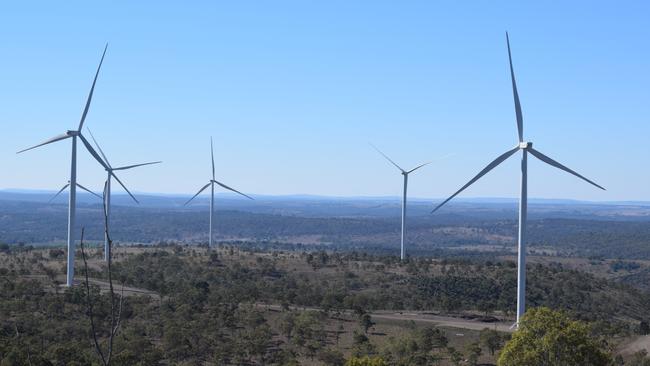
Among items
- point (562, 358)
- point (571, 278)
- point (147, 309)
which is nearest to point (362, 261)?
point (571, 278)

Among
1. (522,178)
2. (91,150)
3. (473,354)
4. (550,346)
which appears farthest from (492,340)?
(91,150)

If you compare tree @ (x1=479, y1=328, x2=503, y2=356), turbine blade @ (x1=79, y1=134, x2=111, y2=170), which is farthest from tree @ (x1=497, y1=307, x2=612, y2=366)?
turbine blade @ (x1=79, y1=134, x2=111, y2=170)

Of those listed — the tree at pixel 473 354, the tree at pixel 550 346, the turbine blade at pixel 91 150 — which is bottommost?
the tree at pixel 473 354

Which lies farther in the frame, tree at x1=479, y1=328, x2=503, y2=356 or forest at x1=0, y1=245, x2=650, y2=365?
tree at x1=479, y1=328, x2=503, y2=356

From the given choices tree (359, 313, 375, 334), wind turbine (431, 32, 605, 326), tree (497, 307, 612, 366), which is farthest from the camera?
tree (359, 313, 375, 334)

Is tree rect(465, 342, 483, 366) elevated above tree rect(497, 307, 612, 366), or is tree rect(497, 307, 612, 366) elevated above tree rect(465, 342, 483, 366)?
tree rect(497, 307, 612, 366)

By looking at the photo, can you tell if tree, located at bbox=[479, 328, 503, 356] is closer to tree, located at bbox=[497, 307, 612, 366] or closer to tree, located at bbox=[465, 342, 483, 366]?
tree, located at bbox=[465, 342, 483, 366]

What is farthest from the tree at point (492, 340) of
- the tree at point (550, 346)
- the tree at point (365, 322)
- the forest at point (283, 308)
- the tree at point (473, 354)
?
the tree at point (550, 346)

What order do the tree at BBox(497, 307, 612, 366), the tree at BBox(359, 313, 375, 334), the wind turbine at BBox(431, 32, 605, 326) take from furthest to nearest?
the tree at BBox(359, 313, 375, 334)
the wind turbine at BBox(431, 32, 605, 326)
the tree at BBox(497, 307, 612, 366)

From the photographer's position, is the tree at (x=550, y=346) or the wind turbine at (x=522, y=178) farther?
the wind turbine at (x=522, y=178)

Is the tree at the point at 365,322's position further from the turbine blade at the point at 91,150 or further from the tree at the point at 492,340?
the turbine blade at the point at 91,150

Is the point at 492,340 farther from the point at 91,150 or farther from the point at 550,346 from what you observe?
the point at 91,150
